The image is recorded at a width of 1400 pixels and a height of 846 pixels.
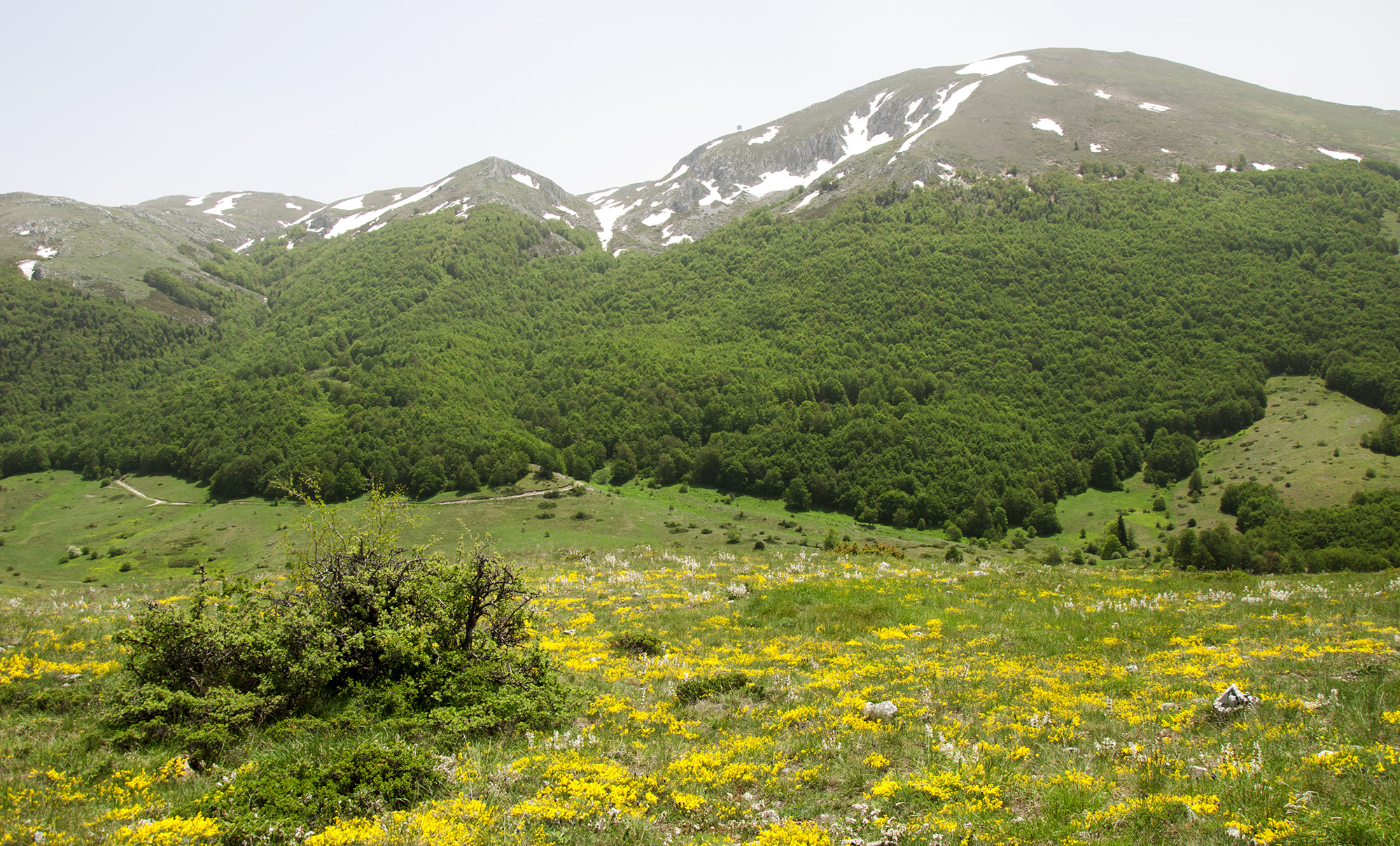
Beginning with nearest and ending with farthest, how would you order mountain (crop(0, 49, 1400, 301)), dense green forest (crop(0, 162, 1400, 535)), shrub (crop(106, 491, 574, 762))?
shrub (crop(106, 491, 574, 762)) → dense green forest (crop(0, 162, 1400, 535)) → mountain (crop(0, 49, 1400, 301))

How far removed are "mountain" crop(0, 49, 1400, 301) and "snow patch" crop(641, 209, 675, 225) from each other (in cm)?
88

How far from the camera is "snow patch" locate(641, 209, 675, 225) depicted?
7584 inches

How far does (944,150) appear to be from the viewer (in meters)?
136

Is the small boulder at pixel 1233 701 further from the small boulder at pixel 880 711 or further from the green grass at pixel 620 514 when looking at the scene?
the green grass at pixel 620 514

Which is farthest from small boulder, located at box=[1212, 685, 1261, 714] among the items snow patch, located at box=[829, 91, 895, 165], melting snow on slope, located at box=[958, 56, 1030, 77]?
melting snow on slope, located at box=[958, 56, 1030, 77]

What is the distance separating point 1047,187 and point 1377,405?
6539 centimetres

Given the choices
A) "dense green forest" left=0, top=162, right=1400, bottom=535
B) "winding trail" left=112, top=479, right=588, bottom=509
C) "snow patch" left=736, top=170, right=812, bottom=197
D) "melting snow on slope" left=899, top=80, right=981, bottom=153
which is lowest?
"winding trail" left=112, top=479, right=588, bottom=509

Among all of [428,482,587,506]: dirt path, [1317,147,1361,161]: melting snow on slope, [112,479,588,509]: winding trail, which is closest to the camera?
[428,482,587,506]: dirt path

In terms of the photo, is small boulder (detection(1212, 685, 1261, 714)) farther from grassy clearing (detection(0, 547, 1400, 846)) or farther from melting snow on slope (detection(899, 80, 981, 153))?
melting snow on slope (detection(899, 80, 981, 153))

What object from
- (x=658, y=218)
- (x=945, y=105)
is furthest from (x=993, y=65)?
(x=658, y=218)

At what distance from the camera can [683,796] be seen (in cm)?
628

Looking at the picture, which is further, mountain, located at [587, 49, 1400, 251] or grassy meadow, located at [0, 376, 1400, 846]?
mountain, located at [587, 49, 1400, 251]

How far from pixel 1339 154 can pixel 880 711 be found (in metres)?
184

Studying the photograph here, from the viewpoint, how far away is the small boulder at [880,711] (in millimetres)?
8484
